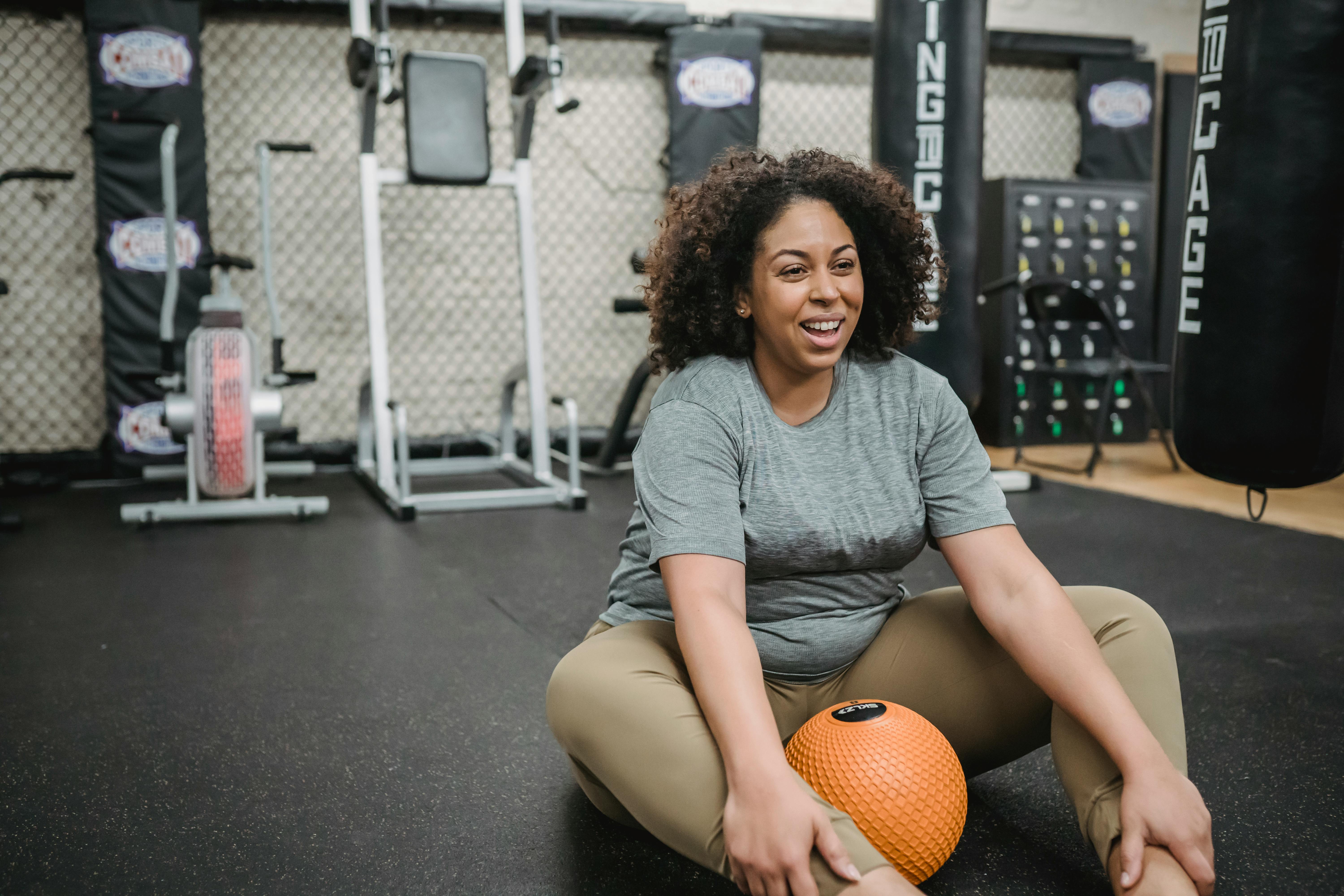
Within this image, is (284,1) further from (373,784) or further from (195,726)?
(373,784)

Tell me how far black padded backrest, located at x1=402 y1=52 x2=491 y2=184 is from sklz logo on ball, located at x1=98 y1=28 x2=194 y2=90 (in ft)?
3.72

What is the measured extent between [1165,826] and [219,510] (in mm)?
3382

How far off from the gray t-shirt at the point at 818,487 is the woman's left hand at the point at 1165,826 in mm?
348

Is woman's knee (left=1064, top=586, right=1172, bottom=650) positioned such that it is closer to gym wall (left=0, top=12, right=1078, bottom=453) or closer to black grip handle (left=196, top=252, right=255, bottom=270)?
black grip handle (left=196, top=252, right=255, bottom=270)

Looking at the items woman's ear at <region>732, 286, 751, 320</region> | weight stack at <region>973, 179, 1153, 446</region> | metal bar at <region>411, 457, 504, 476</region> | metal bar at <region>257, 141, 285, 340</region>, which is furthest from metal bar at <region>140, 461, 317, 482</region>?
woman's ear at <region>732, 286, 751, 320</region>

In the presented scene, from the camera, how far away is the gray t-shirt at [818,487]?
3.99ft

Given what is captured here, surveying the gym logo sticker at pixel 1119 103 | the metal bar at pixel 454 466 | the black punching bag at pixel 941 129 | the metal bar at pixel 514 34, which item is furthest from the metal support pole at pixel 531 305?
the gym logo sticker at pixel 1119 103

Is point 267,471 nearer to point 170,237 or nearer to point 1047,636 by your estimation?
point 170,237

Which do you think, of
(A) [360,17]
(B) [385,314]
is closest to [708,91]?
(A) [360,17]

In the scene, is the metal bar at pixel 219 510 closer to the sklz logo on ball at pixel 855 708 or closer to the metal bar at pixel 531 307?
the metal bar at pixel 531 307

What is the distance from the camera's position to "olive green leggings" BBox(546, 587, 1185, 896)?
104 centimetres

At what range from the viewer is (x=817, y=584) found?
1.30 m

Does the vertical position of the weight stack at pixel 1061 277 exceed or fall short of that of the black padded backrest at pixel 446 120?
it falls short

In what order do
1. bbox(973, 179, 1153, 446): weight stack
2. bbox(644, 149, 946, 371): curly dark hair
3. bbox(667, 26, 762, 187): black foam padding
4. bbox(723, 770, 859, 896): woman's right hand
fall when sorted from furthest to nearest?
bbox(973, 179, 1153, 446): weight stack → bbox(667, 26, 762, 187): black foam padding → bbox(644, 149, 946, 371): curly dark hair → bbox(723, 770, 859, 896): woman's right hand
